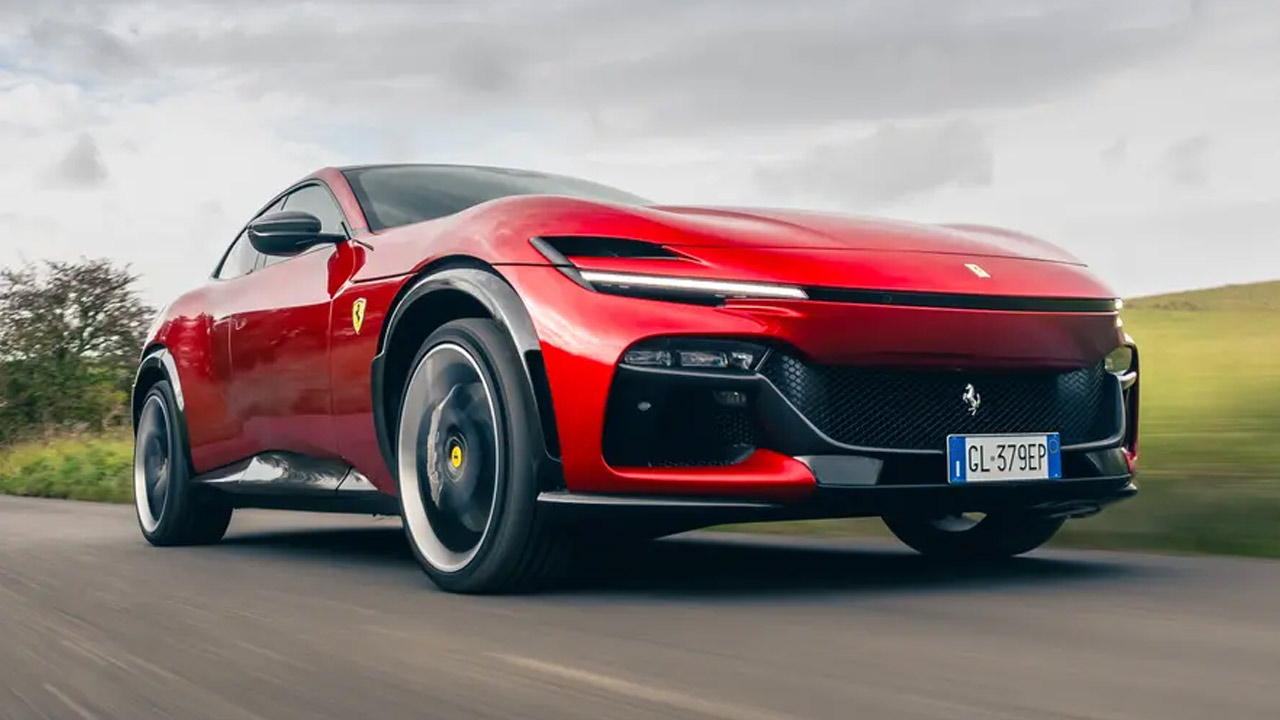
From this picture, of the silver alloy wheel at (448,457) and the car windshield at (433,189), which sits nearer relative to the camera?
the silver alloy wheel at (448,457)

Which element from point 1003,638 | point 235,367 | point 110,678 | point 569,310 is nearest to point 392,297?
point 569,310

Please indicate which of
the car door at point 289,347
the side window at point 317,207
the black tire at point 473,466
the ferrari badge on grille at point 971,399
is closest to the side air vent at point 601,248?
the black tire at point 473,466

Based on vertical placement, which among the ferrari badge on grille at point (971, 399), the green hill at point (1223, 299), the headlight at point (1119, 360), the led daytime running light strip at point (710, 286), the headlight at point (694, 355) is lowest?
the green hill at point (1223, 299)

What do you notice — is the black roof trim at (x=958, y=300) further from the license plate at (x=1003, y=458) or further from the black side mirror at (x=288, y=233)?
the black side mirror at (x=288, y=233)

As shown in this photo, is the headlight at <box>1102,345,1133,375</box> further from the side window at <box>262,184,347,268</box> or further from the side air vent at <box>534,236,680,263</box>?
the side window at <box>262,184,347,268</box>

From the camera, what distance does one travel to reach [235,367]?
6.75 metres

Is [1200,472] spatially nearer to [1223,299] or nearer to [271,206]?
[271,206]

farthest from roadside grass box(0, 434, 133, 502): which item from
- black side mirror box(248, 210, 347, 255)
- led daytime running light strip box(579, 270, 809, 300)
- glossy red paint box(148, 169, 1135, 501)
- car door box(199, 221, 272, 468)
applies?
led daytime running light strip box(579, 270, 809, 300)

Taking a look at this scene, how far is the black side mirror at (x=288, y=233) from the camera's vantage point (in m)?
6.02

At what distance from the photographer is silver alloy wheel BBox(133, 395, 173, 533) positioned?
761 centimetres

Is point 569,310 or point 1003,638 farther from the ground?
point 569,310

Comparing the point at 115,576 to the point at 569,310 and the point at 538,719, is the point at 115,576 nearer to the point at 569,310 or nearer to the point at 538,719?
the point at 569,310

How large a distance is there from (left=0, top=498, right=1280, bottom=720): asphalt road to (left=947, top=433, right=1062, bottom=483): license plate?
34 centimetres

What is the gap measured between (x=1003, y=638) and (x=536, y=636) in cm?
112
